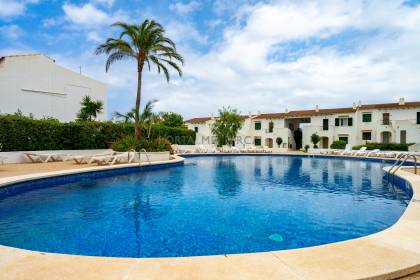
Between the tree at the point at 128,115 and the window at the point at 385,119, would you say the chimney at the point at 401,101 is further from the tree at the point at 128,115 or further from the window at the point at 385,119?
the tree at the point at 128,115

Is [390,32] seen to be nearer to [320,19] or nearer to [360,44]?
[360,44]

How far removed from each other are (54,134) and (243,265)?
58.6 feet

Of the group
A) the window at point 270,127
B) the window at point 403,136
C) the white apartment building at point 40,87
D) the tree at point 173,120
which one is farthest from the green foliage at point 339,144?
the white apartment building at point 40,87

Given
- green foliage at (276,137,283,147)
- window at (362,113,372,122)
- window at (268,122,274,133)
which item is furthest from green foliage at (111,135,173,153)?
window at (362,113,372,122)

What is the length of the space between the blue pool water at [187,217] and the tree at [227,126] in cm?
2641

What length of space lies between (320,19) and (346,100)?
29.4m

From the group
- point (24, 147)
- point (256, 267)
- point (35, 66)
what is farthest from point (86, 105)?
point (256, 267)

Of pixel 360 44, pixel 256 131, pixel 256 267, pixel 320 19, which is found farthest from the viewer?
pixel 256 131

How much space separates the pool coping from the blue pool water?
1.23m

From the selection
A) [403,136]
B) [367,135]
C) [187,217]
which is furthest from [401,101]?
[187,217]

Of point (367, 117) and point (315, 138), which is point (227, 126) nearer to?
point (315, 138)

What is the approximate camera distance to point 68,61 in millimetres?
32594

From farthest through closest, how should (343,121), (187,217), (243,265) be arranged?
(343,121) < (187,217) < (243,265)

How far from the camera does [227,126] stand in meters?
36.0
